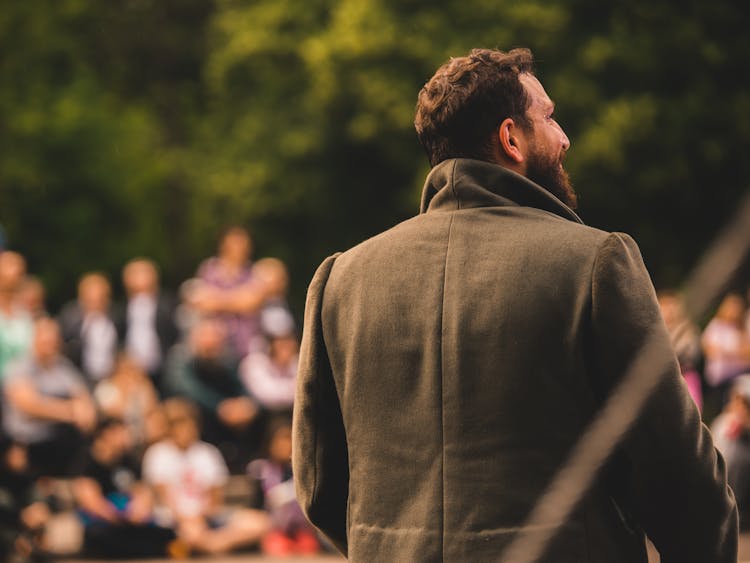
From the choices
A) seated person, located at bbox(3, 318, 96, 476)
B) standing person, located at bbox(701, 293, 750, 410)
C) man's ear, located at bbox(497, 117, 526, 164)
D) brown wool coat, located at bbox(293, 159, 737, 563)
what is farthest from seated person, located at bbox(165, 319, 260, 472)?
man's ear, located at bbox(497, 117, 526, 164)

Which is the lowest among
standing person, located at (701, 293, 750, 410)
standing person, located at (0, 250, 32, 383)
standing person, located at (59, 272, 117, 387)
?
standing person, located at (701, 293, 750, 410)

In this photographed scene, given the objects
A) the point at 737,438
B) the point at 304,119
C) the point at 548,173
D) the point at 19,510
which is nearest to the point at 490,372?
the point at 548,173

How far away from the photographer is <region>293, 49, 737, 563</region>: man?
87.2 inches

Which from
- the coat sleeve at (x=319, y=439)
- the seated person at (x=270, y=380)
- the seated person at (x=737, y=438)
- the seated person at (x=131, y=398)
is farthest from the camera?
the seated person at (x=270, y=380)

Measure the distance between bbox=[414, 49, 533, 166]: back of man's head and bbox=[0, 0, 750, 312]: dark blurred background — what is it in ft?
52.1

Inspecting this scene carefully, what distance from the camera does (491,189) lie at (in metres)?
2.47

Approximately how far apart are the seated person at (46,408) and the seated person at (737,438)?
410 centimetres

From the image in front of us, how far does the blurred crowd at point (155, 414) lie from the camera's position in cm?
867

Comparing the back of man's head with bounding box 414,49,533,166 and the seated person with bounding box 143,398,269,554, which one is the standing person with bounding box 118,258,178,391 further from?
the back of man's head with bounding box 414,49,533,166

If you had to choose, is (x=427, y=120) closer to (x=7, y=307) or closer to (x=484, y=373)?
(x=484, y=373)

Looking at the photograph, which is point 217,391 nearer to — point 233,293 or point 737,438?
point 233,293

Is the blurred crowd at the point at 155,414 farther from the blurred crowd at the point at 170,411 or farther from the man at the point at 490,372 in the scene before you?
the man at the point at 490,372

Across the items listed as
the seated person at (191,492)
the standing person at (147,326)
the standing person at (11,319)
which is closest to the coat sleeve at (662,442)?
the seated person at (191,492)

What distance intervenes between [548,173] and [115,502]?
6840mm
